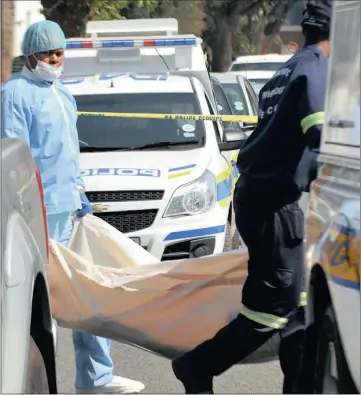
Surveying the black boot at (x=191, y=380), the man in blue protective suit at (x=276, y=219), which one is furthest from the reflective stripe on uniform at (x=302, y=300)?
the black boot at (x=191, y=380)

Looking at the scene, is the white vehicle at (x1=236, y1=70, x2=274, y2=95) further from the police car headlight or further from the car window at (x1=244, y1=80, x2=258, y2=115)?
the police car headlight

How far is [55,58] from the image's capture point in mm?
5734

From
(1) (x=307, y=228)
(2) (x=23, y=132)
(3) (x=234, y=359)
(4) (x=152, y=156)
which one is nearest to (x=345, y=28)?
(1) (x=307, y=228)

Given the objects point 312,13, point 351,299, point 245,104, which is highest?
point 312,13

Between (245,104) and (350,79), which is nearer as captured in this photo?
(350,79)

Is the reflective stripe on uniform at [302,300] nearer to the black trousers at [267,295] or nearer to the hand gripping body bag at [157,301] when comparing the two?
the black trousers at [267,295]

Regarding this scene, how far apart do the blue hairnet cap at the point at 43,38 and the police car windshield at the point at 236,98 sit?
765 cm

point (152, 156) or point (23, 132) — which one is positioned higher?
point (23, 132)

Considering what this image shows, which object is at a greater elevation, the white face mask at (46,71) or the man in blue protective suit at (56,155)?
the white face mask at (46,71)

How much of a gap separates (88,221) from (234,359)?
1.52 metres

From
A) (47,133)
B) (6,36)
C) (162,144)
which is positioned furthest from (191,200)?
(47,133)

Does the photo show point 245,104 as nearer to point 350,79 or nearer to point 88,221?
point 88,221

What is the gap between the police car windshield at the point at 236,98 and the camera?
1370 centimetres

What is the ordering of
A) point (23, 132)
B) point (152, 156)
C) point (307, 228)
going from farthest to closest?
point (152, 156) → point (23, 132) → point (307, 228)
